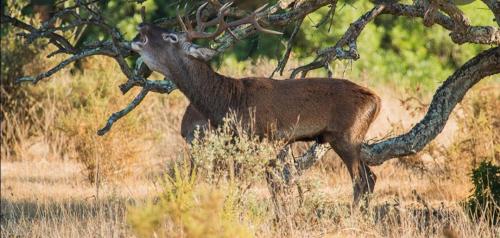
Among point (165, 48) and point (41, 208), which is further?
point (41, 208)

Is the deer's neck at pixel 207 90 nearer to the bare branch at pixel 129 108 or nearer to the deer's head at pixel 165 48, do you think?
the deer's head at pixel 165 48

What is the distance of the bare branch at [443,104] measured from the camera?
10531 millimetres

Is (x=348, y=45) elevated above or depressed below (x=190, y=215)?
above

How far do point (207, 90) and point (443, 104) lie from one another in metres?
2.31

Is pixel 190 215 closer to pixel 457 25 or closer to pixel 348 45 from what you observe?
pixel 348 45

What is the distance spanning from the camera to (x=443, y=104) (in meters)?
10.6

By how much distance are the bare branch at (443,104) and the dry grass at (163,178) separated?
0.52m

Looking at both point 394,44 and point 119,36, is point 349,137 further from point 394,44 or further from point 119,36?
point 394,44

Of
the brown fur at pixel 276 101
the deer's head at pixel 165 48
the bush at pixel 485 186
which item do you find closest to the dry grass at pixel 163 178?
the bush at pixel 485 186

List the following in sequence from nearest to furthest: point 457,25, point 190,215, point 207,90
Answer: point 190,215
point 457,25
point 207,90

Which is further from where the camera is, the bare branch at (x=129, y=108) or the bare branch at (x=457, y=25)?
the bare branch at (x=129, y=108)

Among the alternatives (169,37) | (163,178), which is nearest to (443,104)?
(169,37)

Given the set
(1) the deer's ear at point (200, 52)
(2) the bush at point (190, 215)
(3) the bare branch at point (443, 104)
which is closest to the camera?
(2) the bush at point (190, 215)

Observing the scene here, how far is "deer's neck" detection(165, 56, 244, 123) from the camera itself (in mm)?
10945
